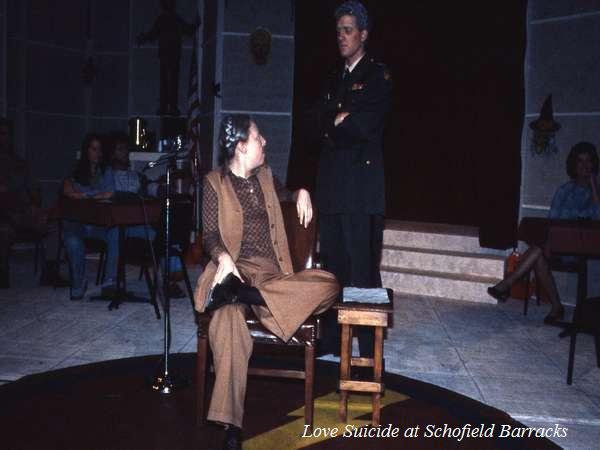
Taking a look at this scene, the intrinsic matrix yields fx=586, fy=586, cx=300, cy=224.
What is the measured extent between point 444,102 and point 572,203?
1979 millimetres

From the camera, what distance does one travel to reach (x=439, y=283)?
20.3 ft

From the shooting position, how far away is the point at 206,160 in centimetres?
780

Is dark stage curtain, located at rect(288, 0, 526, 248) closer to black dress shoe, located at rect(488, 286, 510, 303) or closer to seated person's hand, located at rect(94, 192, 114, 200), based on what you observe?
black dress shoe, located at rect(488, 286, 510, 303)

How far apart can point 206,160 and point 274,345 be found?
17.5 feet

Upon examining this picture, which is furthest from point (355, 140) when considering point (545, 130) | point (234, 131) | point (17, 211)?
point (17, 211)

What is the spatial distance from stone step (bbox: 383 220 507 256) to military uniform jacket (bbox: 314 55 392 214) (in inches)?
134

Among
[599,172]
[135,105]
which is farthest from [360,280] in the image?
[135,105]

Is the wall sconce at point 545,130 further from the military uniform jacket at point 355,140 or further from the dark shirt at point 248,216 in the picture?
the dark shirt at point 248,216

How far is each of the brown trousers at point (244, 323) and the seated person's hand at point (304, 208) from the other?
42 centimetres

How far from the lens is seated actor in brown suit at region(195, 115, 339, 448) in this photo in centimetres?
257

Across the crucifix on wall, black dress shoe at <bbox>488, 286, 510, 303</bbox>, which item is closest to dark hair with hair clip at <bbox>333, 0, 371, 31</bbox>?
black dress shoe at <bbox>488, 286, 510, 303</bbox>

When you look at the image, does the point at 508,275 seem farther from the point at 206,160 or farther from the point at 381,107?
the point at 206,160

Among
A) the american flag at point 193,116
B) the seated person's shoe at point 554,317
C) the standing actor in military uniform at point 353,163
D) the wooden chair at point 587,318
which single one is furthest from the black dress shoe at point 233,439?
the american flag at point 193,116

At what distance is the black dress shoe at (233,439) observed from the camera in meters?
2.46
